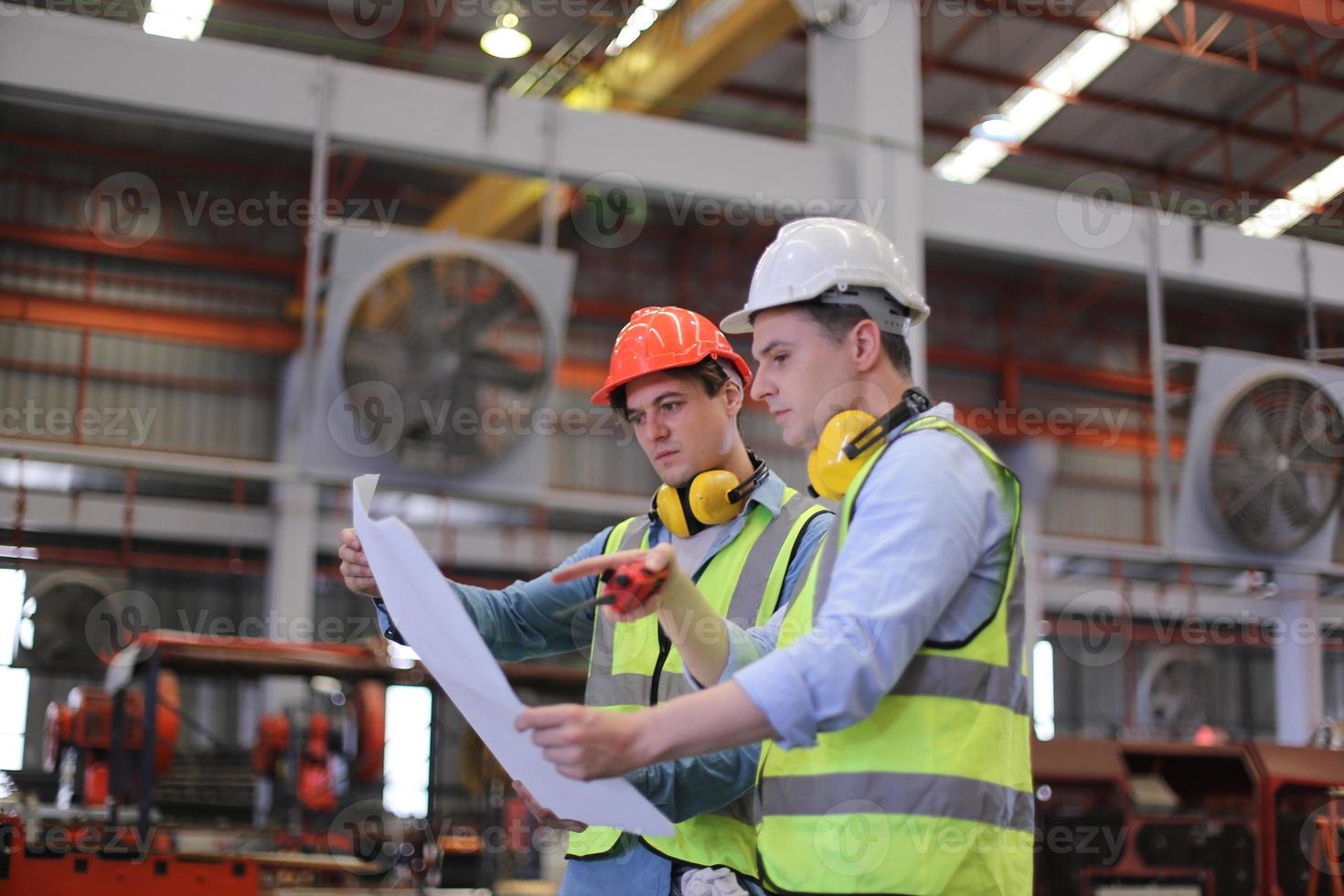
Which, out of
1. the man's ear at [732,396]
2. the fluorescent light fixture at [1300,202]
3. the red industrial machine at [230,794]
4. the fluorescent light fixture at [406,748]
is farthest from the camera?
the fluorescent light fixture at [406,748]

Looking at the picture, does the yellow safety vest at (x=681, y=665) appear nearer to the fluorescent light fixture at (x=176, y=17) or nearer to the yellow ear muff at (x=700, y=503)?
the yellow ear muff at (x=700, y=503)

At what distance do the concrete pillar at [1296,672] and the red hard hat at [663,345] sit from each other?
11.7 metres

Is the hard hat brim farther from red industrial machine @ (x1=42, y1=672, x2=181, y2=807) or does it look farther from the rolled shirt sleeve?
red industrial machine @ (x1=42, y1=672, x2=181, y2=807)

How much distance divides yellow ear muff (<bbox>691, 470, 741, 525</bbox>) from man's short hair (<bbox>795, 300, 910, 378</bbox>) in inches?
27.2

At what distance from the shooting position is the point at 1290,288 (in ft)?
32.7

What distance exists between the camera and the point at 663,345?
2.75m

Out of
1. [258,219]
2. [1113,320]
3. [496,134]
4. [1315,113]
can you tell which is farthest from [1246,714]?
[496,134]

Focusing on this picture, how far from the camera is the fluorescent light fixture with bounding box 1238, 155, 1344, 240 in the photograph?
1492cm

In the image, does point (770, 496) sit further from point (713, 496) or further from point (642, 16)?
point (642, 16)

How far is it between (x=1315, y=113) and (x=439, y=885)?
13.5 metres

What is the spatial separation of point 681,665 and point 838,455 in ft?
2.12

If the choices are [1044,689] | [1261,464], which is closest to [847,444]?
[1261,464]

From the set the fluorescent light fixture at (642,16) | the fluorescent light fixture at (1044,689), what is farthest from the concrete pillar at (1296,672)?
the fluorescent light fixture at (642,16)

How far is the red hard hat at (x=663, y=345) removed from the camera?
273 cm
